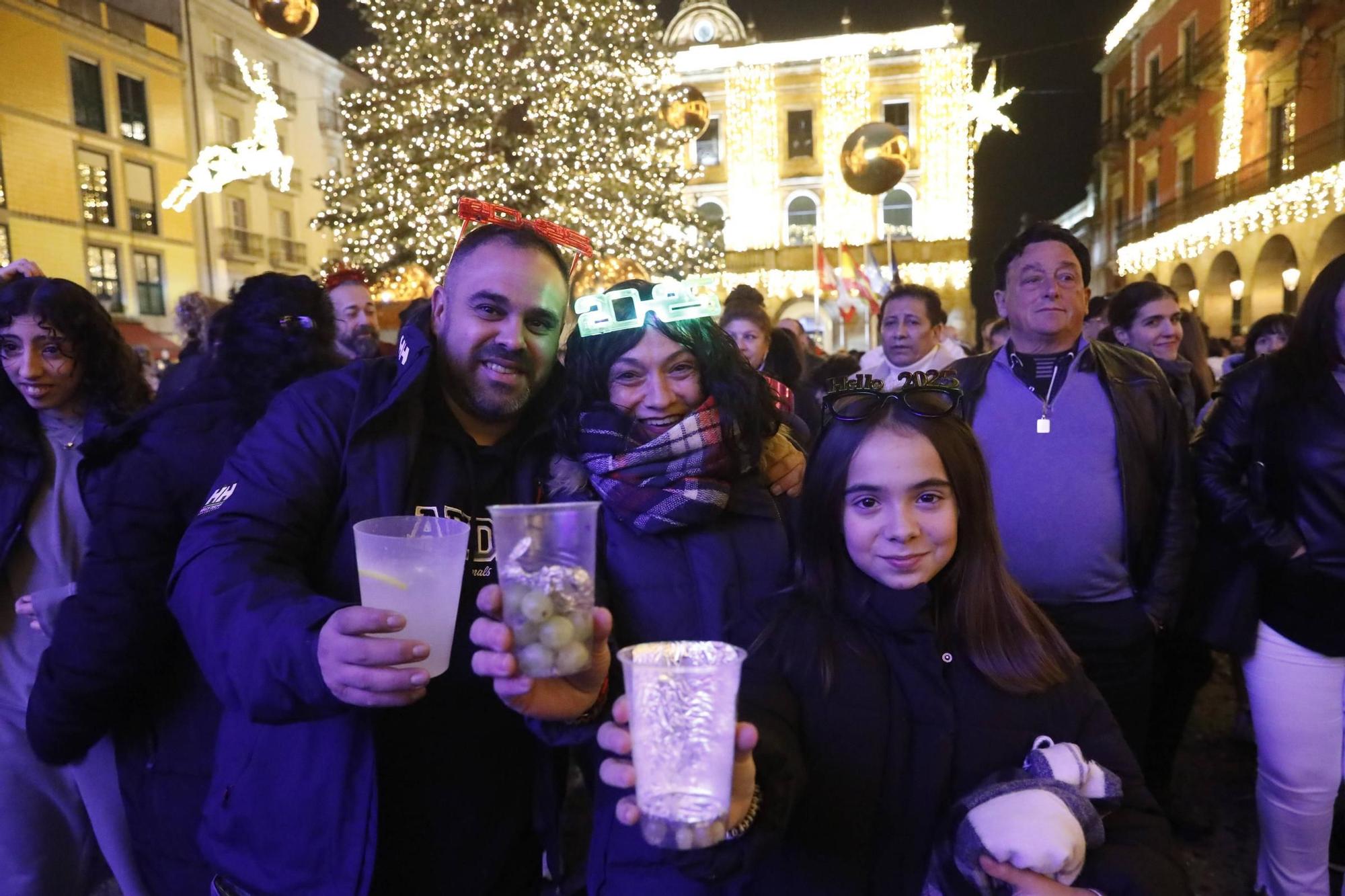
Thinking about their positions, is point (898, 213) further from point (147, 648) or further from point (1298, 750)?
point (147, 648)

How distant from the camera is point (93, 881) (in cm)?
258

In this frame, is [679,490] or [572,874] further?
[572,874]

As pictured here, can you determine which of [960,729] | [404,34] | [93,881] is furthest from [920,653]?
[404,34]

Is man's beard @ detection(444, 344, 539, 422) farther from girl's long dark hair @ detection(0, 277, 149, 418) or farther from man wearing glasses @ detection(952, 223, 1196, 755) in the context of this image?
man wearing glasses @ detection(952, 223, 1196, 755)

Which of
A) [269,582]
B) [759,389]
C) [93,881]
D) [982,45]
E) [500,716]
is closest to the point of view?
[269,582]

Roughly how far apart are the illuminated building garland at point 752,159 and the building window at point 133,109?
20229mm

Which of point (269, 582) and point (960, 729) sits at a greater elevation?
point (269, 582)

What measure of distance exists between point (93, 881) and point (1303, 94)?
23.7 metres

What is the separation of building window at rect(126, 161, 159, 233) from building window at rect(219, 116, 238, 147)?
3298 millimetres

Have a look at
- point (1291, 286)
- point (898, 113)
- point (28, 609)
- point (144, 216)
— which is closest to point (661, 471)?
point (28, 609)

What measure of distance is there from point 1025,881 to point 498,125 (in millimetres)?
12739

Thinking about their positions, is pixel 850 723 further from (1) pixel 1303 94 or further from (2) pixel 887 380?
(1) pixel 1303 94

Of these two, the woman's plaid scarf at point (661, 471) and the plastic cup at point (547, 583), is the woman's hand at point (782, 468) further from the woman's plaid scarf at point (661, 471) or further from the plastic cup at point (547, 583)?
the plastic cup at point (547, 583)

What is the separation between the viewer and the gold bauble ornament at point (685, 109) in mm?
13312
